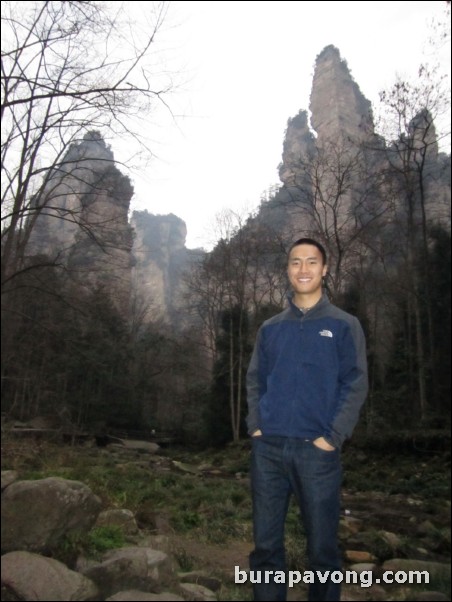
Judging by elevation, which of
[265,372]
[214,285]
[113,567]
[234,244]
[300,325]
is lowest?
[113,567]

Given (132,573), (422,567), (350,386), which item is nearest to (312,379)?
(350,386)

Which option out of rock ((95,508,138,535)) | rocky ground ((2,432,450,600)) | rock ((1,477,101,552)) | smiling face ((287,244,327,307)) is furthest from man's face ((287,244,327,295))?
rock ((95,508,138,535))

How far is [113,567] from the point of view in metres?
2.71

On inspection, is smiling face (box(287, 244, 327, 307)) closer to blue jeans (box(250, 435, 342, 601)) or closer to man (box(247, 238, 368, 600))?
man (box(247, 238, 368, 600))

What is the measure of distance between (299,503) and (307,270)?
1.15 meters

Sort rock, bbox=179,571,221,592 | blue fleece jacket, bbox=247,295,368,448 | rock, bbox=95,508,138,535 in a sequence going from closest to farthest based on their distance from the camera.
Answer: blue fleece jacket, bbox=247,295,368,448 → rock, bbox=179,571,221,592 → rock, bbox=95,508,138,535

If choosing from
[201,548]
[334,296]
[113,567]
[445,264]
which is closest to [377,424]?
[334,296]

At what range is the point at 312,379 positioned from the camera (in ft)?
7.01

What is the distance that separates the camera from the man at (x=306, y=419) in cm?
195

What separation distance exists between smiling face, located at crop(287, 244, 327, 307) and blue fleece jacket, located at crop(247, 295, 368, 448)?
7 centimetres

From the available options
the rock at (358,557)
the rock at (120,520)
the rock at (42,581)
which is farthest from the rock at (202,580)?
the rock at (358,557)

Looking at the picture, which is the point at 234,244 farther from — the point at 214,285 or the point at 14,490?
the point at 14,490

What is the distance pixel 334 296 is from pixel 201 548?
11.1 meters

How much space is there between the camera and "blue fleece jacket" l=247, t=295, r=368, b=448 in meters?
2.03
